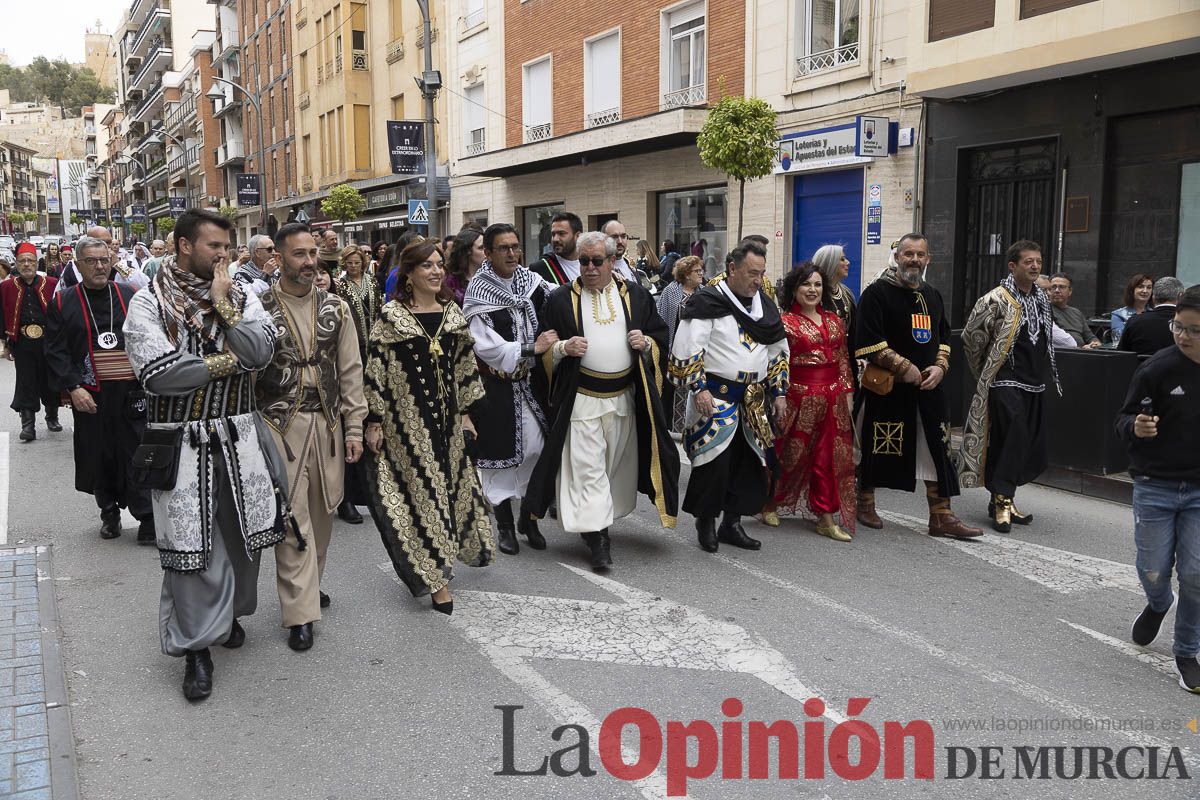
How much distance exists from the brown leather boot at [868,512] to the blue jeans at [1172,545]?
2.60m

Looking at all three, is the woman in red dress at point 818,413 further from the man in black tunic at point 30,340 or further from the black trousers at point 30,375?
the black trousers at point 30,375

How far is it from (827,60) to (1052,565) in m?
11.9

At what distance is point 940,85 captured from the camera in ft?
42.9

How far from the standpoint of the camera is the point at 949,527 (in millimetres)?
6855

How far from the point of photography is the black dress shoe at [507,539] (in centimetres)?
647

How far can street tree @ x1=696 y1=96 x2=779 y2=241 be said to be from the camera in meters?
14.2

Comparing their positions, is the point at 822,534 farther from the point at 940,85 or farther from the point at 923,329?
the point at 940,85

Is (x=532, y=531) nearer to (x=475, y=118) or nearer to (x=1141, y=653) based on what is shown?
(x=1141, y=653)

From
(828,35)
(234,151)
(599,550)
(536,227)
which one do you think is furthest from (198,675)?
(234,151)

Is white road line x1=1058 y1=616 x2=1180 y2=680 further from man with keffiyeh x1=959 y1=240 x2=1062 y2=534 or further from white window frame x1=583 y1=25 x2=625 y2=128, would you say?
white window frame x1=583 y1=25 x2=625 y2=128

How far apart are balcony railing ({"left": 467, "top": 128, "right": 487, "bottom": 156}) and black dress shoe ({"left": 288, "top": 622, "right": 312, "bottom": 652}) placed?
78.9 feet

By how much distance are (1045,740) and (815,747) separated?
86 centimetres

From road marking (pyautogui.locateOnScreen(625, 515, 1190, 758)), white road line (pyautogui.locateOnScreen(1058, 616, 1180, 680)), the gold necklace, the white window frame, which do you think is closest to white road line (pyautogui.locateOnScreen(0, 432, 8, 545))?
the gold necklace

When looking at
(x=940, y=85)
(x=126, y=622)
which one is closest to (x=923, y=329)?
(x=126, y=622)
